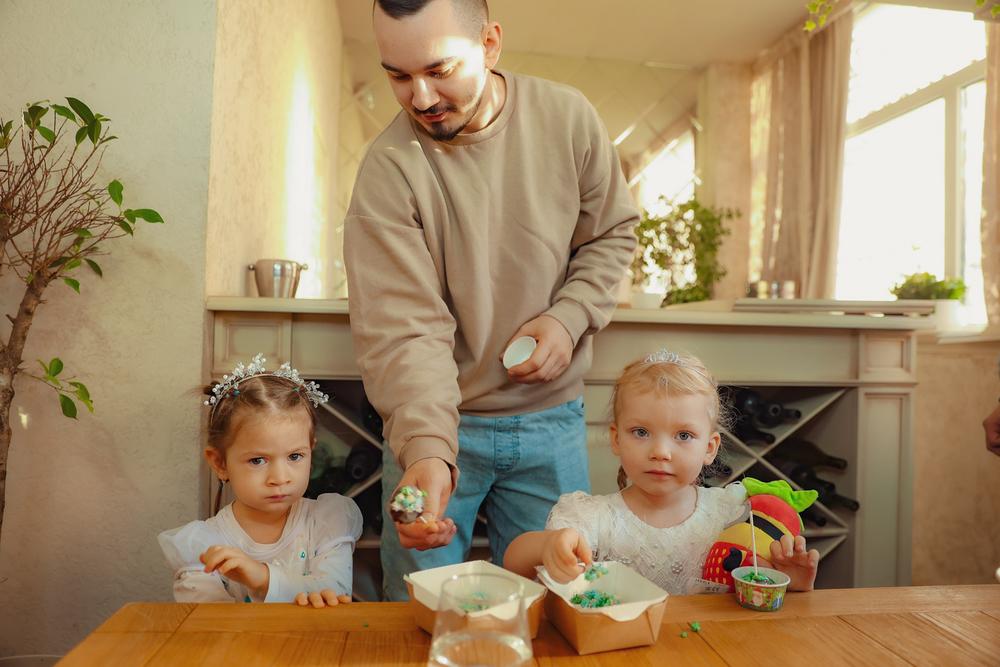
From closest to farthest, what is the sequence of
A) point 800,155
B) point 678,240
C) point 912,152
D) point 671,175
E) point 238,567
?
point 238,567 < point 678,240 < point 912,152 < point 800,155 < point 671,175

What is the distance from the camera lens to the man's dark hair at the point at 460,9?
4.01 ft

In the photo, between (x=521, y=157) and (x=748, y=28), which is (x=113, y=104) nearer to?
(x=521, y=157)

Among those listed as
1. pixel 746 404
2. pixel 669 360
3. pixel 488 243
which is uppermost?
pixel 488 243

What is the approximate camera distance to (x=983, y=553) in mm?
2873

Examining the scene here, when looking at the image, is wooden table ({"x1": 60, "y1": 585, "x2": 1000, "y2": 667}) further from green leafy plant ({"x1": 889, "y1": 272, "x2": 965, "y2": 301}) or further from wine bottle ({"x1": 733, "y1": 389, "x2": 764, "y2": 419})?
green leafy plant ({"x1": 889, "y1": 272, "x2": 965, "y2": 301})

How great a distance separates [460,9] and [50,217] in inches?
38.2

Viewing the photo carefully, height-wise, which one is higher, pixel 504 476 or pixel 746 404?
pixel 746 404

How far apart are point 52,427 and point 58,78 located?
777 millimetres

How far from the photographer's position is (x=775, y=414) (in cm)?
219

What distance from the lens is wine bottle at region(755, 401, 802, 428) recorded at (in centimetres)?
220

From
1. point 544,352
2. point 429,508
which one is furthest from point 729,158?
point 429,508

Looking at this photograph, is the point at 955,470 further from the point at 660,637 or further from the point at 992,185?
the point at 660,637

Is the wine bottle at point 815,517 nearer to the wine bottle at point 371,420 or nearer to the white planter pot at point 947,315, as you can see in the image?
the wine bottle at point 371,420

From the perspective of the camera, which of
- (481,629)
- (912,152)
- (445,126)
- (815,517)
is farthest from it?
(912,152)
